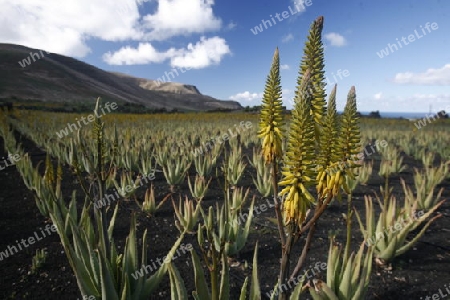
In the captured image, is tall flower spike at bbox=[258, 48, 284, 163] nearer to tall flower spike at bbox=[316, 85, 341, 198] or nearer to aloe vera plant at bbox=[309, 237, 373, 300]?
tall flower spike at bbox=[316, 85, 341, 198]

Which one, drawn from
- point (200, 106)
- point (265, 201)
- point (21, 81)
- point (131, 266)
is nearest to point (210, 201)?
point (265, 201)

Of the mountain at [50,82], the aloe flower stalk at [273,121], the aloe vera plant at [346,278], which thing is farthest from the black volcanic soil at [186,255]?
the mountain at [50,82]

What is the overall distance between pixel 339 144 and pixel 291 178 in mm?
275

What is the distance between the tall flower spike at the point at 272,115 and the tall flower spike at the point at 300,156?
0.20 metres

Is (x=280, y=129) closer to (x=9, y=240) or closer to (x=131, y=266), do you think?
(x=131, y=266)

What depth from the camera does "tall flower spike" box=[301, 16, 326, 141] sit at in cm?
135

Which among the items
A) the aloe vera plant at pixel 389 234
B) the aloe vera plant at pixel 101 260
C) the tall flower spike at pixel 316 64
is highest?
the tall flower spike at pixel 316 64

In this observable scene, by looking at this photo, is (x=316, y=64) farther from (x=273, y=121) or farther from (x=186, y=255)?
(x=186, y=255)

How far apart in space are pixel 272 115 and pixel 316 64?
36 centimetres

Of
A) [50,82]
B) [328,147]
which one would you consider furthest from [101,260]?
[50,82]

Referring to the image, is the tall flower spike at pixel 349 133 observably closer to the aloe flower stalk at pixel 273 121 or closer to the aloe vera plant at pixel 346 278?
the aloe flower stalk at pixel 273 121

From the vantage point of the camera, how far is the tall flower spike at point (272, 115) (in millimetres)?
1436

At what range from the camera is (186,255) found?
304 centimetres

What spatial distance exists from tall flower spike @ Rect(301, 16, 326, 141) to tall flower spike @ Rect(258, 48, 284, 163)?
145mm
